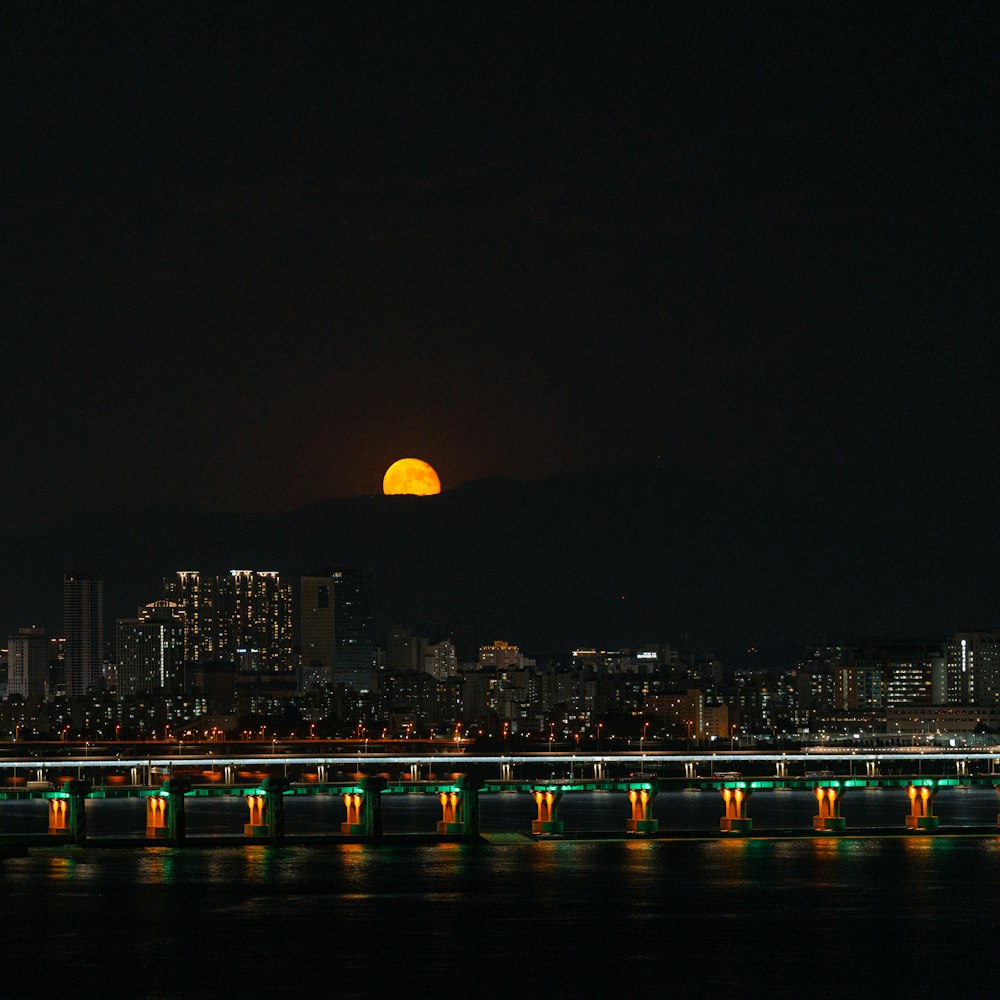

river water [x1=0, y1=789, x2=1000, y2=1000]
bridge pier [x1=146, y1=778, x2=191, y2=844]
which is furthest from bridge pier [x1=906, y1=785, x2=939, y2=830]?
bridge pier [x1=146, y1=778, x2=191, y2=844]

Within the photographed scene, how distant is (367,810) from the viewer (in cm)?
10738

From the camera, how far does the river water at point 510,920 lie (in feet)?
198

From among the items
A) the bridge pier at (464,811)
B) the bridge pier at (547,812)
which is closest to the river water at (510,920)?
the bridge pier at (464,811)

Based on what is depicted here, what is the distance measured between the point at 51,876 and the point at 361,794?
26.0m

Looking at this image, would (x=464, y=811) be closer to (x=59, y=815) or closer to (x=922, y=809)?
(x=59, y=815)

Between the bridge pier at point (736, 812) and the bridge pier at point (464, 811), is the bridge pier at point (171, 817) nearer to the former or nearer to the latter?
the bridge pier at point (464, 811)

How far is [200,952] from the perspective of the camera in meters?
65.8

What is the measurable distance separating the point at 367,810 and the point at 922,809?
28123 millimetres

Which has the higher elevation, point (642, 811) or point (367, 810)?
point (367, 810)

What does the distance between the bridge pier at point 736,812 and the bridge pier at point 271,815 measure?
2180cm

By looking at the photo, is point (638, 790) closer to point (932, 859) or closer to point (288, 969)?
point (932, 859)

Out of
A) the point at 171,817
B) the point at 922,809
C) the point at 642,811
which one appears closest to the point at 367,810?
the point at 171,817

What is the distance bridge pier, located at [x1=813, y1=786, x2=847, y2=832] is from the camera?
111875mm

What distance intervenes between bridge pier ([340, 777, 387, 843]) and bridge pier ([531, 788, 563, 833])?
29.7 ft
